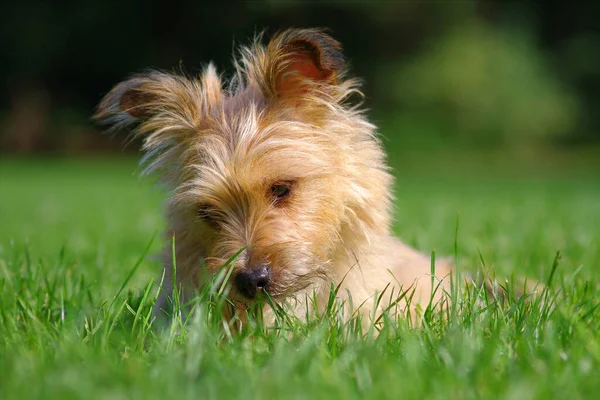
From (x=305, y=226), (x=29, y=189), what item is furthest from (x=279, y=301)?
(x=29, y=189)

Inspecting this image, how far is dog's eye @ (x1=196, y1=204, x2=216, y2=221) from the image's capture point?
371 centimetres

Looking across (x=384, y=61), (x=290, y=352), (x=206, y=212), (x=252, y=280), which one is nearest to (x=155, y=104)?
(x=206, y=212)

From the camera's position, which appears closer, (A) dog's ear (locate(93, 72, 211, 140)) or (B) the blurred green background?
(A) dog's ear (locate(93, 72, 211, 140))

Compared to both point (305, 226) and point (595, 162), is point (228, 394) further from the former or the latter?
point (595, 162)

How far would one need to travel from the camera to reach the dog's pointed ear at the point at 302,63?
149 inches

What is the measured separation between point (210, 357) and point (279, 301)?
3.17ft

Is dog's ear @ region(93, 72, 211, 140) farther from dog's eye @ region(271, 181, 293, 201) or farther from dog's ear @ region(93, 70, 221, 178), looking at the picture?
dog's eye @ region(271, 181, 293, 201)

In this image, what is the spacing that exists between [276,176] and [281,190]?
9cm

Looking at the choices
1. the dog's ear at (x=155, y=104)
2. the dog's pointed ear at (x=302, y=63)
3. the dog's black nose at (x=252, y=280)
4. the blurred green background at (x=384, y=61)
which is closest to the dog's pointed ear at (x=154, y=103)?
the dog's ear at (x=155, y=104)

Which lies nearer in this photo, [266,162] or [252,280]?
[252,280]

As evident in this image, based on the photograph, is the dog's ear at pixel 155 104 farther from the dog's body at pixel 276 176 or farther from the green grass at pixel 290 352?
the green grass at pixel 290 352

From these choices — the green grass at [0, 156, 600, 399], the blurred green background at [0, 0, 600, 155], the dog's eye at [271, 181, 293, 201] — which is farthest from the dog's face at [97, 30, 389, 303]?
the blurred green background at [0, 0, 600, 155]

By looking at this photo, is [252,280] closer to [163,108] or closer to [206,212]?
[206,212]

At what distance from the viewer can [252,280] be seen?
10.7 feet
